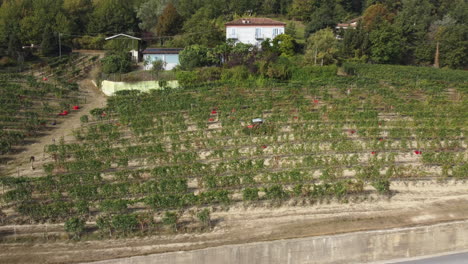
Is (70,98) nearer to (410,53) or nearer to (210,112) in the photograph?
(210,112)

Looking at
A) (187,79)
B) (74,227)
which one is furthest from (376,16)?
(74,227)

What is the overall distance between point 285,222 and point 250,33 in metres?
30.7

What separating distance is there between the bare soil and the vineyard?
16.1 inches

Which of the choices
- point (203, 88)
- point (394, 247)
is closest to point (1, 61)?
point (203, 88)

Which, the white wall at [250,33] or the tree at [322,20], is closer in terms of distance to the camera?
the white wall at [250,33]

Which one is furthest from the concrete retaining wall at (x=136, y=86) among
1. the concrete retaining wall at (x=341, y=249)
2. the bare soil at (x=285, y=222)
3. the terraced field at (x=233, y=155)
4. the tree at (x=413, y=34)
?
the tree at (x=413, y=34)

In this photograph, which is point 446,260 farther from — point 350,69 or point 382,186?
point 350,69

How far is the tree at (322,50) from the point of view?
36.6m

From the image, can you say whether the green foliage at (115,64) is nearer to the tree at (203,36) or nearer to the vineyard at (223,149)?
the vineyard at (223,149)

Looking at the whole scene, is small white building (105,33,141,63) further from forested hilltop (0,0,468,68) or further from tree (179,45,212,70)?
tree (179,45,212,70)

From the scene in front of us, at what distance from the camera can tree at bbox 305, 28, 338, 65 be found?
36.6 metres

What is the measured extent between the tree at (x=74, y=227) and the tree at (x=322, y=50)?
2736 cm

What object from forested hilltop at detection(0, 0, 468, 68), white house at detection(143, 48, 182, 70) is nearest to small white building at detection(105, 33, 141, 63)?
forested hilltop at detection(0, 0, 468, 68)

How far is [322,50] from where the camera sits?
37.5 meters
